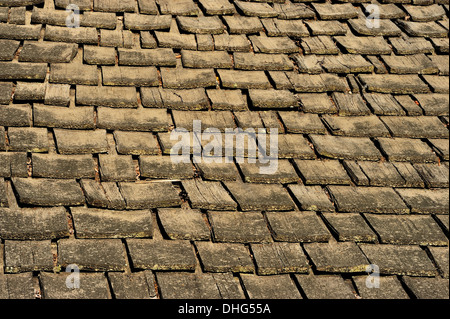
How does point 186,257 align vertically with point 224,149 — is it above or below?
below

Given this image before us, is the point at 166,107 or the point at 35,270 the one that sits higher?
the point at 166,107

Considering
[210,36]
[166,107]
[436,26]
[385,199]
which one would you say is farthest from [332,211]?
[436,26]

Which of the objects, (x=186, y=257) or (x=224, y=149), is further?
(x=224, y=149)

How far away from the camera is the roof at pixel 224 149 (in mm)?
2809

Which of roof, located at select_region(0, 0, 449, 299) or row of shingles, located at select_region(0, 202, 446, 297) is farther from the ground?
roof, located at select_region(0, 0, 449, 299)

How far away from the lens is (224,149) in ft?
10.7

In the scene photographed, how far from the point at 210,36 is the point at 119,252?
1.55m

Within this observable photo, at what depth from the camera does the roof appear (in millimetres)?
2809

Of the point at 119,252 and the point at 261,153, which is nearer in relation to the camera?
the point at 119,252

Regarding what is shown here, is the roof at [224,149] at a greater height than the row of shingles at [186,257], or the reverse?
the roof at [224,149]
